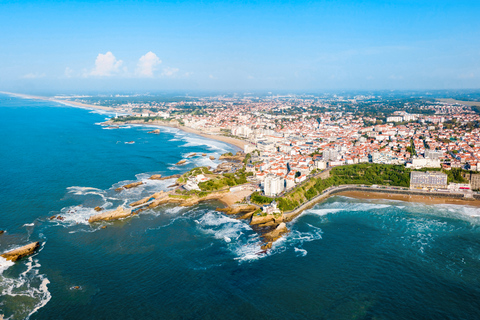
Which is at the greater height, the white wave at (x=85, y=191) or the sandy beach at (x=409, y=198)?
the white wave at (x=85, y=191)

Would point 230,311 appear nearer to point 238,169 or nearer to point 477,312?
point 477,312

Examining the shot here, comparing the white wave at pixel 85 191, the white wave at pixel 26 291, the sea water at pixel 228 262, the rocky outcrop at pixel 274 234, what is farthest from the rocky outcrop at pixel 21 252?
the rocky outcrop at pixel 274 234

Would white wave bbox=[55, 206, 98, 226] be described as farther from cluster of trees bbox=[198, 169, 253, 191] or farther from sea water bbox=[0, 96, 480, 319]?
cluster of trees bbox=[198, 169, 253, 191]

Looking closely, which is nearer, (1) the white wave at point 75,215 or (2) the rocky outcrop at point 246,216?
(1) the white wave at point 75,215

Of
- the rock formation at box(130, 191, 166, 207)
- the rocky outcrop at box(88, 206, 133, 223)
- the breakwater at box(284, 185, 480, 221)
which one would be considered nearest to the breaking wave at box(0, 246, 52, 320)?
the rocky outcrop at box(88, 206, 133, 223)

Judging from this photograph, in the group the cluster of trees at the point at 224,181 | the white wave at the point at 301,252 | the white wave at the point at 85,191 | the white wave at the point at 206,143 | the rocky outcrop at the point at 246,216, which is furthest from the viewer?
the white wave at the point at 206,143

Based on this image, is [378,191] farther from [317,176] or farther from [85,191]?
[85,191]

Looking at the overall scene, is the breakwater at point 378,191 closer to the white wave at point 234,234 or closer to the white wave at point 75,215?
the white wave at point 234,234
